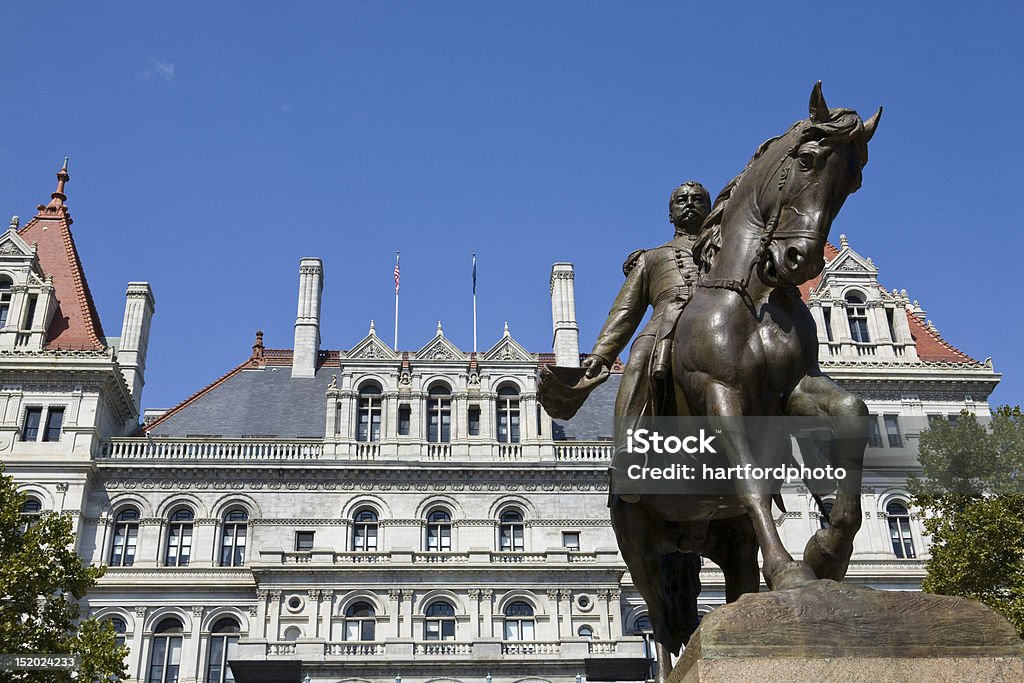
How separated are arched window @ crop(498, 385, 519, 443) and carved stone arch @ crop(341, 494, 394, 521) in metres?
4.85

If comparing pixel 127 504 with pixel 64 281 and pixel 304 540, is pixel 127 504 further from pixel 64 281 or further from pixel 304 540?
pixel 64 281

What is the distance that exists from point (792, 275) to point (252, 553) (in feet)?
106

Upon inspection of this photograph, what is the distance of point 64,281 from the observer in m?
42.2

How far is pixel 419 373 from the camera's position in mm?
→ 38969

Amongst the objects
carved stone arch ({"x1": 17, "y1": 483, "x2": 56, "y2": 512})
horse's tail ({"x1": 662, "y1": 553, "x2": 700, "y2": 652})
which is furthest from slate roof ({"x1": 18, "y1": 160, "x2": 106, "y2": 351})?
horse's tail ({"x1": 662, "y1": 553, "x2": 700, "y2": 652})

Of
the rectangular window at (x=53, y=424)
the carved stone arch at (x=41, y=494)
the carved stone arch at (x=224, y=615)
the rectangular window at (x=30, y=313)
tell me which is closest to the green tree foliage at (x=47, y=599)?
the carved stone arch at (x=224, y=615)

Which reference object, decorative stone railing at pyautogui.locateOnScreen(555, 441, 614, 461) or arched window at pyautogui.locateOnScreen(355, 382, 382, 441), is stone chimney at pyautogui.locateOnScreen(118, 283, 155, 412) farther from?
decorative stone railing at pyautogui.locateOnScreen(555, 441, 614, 461)

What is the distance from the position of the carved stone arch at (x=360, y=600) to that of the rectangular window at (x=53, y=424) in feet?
37.8

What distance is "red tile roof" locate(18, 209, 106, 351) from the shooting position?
39.3m

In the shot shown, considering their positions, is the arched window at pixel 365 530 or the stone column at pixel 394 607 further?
the arched window at pixel 365 530

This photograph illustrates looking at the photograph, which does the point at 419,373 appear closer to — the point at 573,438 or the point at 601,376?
the point at 573,438

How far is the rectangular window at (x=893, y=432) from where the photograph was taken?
3557 centimetres

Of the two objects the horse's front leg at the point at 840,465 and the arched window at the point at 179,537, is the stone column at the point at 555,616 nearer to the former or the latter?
the arched window at the point at 179,537

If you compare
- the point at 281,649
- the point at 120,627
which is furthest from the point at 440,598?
the point at 120,627
